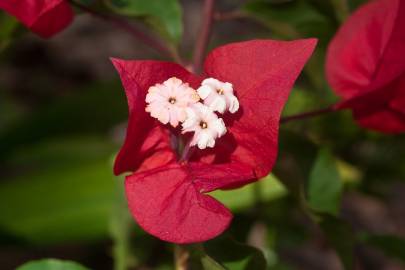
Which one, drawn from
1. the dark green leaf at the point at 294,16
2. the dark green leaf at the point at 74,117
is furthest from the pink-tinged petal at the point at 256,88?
the dark green leaf at the point at 74,117

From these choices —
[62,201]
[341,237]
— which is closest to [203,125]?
[341,237]

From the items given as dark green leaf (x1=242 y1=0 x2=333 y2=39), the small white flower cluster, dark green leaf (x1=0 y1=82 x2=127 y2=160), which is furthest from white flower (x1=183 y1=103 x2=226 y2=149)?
dark green leaf (x1=0 y1=82 x2=127 y2=160)

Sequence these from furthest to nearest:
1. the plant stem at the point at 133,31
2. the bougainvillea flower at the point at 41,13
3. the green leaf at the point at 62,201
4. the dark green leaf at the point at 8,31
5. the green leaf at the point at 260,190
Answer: the green leaf at the point at 62,201 < the green leaf at the point at 260,190 < the dark green leaf at the point at 8,31 < the plant stem at the point at 133,31 < the bougainvillea flower at the point at 41,13

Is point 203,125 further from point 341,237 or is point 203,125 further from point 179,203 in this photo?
point 341,237

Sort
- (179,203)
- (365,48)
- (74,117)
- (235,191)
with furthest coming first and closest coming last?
1. (74,117)
2. (235,191)
3. (365,48)
4. (179,203)

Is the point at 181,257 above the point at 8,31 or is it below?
below

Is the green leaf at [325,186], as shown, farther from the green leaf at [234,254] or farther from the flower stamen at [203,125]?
the flower stamen at [203,125]

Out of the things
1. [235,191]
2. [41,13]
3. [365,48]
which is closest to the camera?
[41,13]

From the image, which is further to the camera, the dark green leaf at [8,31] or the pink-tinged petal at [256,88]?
the dark green leaf at [8,31]
